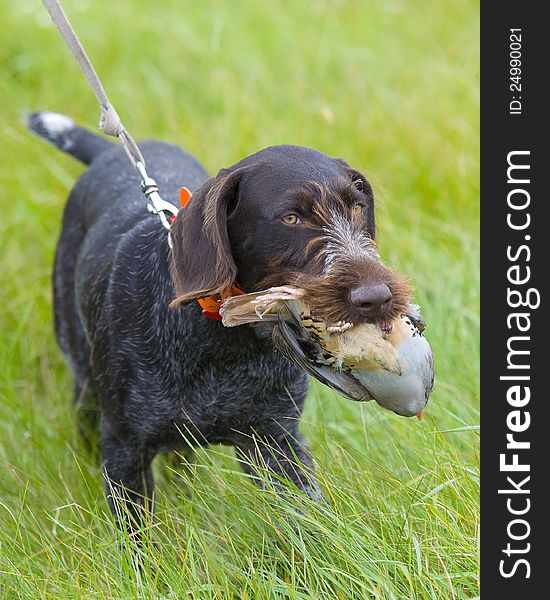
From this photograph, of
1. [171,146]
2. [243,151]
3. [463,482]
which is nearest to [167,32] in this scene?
[243,151]

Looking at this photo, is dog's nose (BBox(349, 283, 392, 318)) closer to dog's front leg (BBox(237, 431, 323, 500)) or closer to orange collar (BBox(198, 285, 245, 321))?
orange collar (BBox(198, 285, 245, 321))

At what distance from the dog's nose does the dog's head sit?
6 cm

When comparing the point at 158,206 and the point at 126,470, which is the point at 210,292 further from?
the point at 126,470

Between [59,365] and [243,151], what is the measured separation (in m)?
1.66

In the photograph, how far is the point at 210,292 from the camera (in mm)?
3021

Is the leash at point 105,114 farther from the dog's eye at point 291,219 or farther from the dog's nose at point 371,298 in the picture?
the dog's nose at point 371,298

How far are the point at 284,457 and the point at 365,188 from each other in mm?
937

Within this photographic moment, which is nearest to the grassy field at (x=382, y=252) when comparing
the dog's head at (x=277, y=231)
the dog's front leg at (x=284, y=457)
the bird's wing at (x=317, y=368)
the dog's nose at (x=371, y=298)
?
the dog's front leg at (x=284, y=457)

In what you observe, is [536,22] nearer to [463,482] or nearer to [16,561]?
[463,482]

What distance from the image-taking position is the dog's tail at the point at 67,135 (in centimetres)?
484

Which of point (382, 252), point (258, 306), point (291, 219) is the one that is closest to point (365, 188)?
point (291, 219)

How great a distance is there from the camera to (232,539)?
3.21 meters

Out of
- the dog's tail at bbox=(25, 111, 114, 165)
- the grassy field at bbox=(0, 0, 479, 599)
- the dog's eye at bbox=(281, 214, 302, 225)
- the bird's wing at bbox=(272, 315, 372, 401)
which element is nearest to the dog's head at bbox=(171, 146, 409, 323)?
the dog's eye at bbox=(281, 214, 302, 225)

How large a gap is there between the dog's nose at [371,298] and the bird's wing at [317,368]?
26 cm
